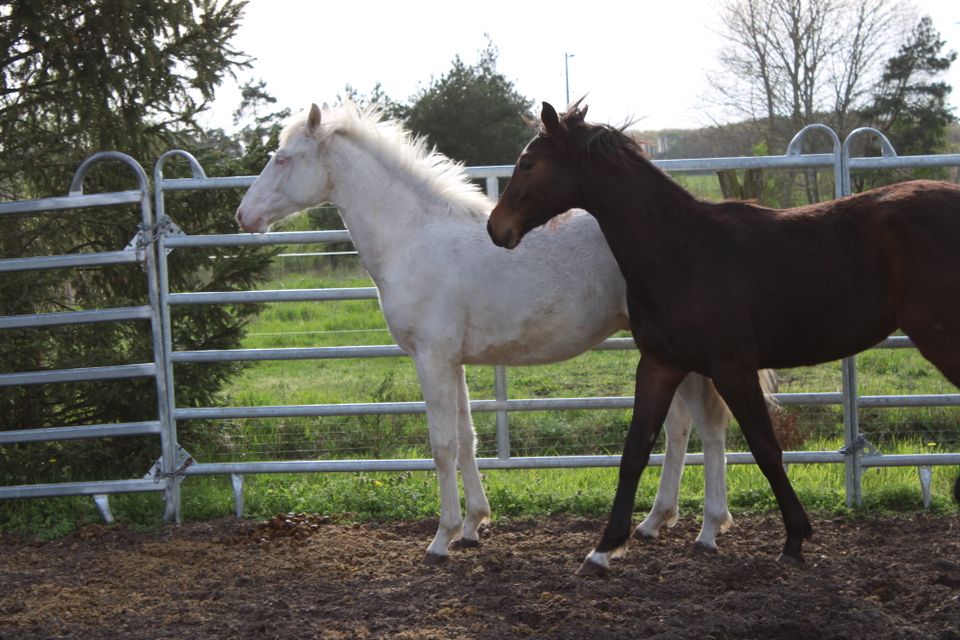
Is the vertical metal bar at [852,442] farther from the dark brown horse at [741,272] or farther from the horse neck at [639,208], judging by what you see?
the horse neck at [639,208]

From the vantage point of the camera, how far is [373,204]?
5355 millimetres

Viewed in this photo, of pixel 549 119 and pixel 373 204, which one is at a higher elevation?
pixel 549 119

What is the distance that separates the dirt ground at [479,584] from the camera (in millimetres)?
3820

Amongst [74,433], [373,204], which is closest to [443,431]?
[373,204]

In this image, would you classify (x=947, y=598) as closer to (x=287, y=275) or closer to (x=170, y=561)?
(x=170, y=561)

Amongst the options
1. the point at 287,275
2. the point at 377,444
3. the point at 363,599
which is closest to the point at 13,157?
the point at 377,444

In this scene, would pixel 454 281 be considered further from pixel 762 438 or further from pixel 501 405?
pixel 762 438

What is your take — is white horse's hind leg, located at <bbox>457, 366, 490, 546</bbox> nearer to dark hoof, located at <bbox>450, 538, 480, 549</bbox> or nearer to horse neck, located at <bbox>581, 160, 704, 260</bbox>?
dark hoof, located at <bbox>450, 538, 480, 549</bbox>

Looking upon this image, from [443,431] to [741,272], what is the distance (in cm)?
173

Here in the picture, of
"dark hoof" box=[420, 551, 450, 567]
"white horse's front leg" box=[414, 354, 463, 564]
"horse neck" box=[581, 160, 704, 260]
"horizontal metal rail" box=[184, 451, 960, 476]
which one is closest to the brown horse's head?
"horse neck" box=[581, 160, 704, 260]

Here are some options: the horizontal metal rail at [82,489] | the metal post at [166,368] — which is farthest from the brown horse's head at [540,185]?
the horizontal metal rail at [82,489]

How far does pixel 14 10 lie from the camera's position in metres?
6.92

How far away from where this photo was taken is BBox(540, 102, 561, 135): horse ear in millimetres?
4613

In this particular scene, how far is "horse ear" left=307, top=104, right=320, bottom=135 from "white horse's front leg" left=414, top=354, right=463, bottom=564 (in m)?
1.42
